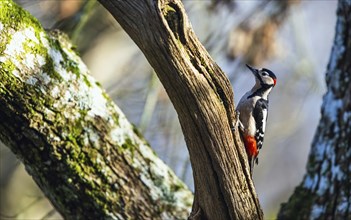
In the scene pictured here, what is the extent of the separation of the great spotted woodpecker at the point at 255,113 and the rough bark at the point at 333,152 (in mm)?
415

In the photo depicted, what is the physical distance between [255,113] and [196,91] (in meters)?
1.57

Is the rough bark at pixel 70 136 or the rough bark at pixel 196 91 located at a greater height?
the rough bark at pixel 70 136

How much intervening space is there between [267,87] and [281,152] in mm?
8038

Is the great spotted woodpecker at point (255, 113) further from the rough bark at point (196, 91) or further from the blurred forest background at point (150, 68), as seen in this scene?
the blurred forest background at point (150, 68)

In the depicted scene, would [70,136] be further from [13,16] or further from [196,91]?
[196,91]

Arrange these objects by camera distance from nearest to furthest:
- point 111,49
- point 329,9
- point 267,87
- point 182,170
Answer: point 267,87 < point 182,170 < point 111,49 < point 329,9

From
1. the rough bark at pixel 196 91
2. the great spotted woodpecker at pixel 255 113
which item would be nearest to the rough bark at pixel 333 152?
the great spotted woodpecker at pixel 255 113

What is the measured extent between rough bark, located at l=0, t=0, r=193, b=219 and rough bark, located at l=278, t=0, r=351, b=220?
0.87m

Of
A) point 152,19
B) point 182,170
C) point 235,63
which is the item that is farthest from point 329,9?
point 152,19

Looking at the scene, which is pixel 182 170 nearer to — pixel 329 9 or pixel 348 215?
pixel 348 215

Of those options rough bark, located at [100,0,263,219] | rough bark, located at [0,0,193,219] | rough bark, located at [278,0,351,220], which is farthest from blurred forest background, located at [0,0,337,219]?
rough bark, located at [100,0,263,219]

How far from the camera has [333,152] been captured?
504 centimetres

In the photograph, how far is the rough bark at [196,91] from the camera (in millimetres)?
3609

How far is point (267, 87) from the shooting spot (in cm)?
550
